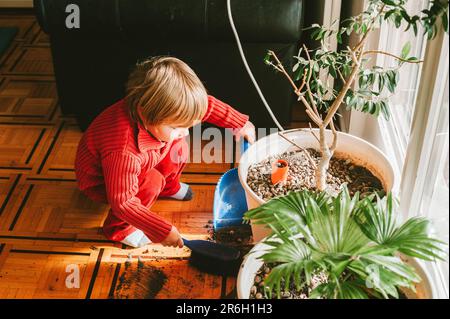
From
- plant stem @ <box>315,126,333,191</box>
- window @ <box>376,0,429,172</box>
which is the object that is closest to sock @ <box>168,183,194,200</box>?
plant stem @ <box>315,126,333,191</box>

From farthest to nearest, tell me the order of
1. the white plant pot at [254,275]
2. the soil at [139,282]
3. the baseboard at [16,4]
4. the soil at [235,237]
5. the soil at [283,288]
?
the baseboard at [16,4]
the soil at [235,237]
the soil at [139,282]
the soil at [283,288]
the white plant pot at [254,275]

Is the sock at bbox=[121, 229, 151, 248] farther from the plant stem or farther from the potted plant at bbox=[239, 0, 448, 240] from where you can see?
the plant stem

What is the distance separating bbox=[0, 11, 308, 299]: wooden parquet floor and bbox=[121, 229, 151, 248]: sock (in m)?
0.02

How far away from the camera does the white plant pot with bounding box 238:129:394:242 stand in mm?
1511

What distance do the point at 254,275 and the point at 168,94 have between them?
1.55 ft

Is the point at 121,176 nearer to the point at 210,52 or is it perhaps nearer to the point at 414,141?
the point at 210,52

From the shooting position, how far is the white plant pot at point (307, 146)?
1.51 meters

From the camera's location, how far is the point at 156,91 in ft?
4.76

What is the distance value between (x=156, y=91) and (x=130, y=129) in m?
0.17

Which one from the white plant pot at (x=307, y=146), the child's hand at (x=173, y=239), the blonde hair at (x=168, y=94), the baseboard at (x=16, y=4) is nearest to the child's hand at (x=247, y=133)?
the white plant pot at (x=307, y=146)

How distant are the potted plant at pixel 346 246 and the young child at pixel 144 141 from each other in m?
0.38

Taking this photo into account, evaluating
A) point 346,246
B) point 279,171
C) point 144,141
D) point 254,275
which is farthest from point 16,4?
point 346,246

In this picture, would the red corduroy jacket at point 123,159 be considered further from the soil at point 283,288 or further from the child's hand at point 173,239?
the soil at point 283,288
